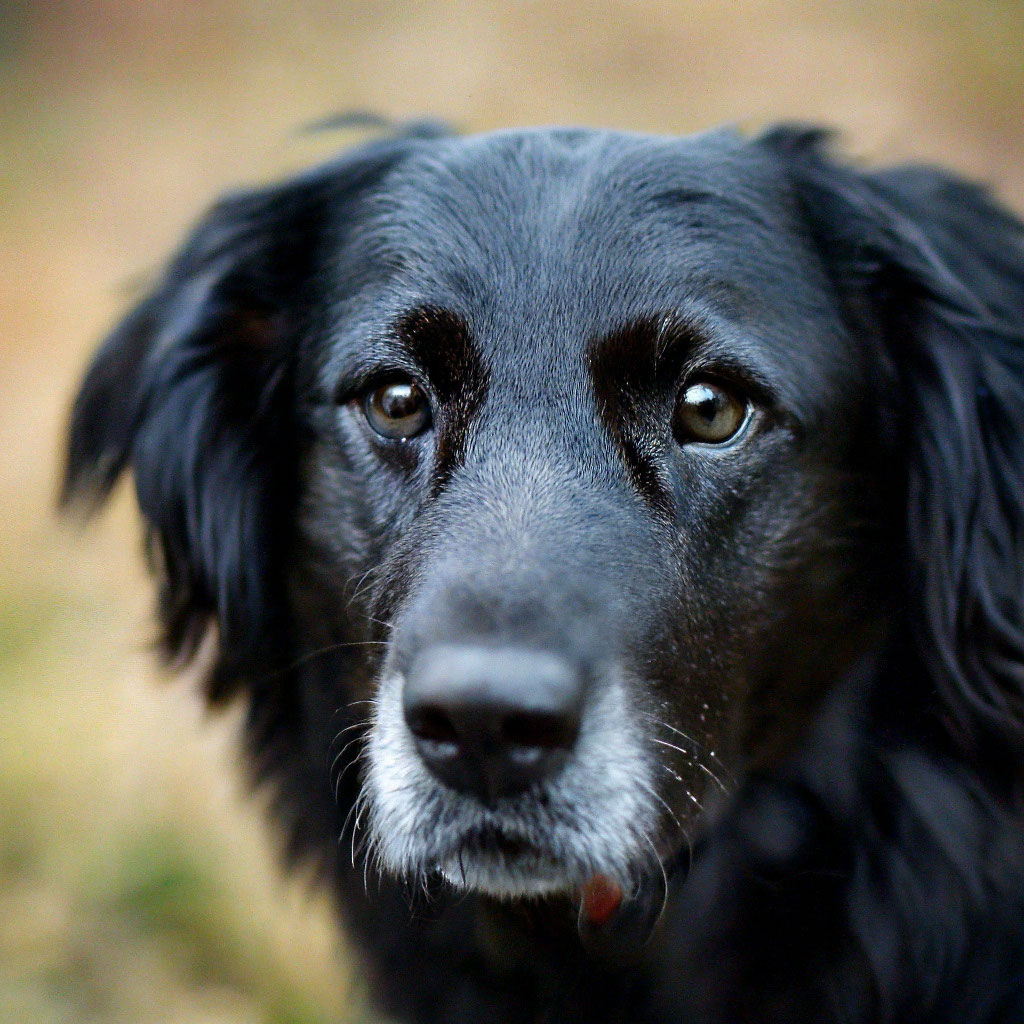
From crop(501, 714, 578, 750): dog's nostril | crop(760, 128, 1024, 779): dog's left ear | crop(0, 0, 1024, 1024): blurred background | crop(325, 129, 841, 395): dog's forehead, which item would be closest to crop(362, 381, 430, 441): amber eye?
crop(325, 129, 841, 395): dog's forehead

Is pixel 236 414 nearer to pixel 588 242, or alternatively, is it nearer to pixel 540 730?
pixel 588 242

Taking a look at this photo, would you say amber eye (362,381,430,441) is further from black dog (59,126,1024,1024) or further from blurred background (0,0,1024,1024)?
blurred background (0,0,1024,1024)

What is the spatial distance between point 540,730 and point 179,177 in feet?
19.3

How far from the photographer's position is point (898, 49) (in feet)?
23.0

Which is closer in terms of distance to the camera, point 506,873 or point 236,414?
point 506,873

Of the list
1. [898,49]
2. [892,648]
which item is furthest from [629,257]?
[898,49]

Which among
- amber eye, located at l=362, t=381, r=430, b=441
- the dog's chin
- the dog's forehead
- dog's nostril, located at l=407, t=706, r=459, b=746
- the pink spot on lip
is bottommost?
the pink spot on lip

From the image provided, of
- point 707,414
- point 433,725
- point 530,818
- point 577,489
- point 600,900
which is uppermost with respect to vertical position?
point 707,414

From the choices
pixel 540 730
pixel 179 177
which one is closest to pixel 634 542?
pixel 540 730

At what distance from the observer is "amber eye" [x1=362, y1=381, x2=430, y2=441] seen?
2332 millimetres

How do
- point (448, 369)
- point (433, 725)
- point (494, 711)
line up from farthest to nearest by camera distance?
point (448, 369) → point (433, 725) → point (494, 711)

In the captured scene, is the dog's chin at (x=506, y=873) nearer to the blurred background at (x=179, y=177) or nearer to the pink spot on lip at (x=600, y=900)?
the pink spot on lip at (x=600, y=900)

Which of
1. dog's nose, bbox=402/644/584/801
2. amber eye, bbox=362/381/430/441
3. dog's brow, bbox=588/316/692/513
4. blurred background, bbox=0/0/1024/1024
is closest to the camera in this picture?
dog's nose, bbox=402/644/584/801

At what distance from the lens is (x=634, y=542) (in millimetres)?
2104
